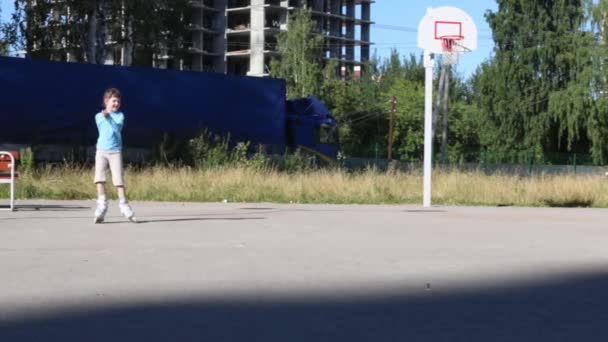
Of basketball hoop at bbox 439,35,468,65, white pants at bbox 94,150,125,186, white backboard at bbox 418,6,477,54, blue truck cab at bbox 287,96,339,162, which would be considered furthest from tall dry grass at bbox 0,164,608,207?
blue truck cab at bbox 287,96,339,162

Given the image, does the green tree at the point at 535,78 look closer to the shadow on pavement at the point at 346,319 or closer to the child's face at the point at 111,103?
the child's face at the point at 111,103

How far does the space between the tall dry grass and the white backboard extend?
10.5 ft

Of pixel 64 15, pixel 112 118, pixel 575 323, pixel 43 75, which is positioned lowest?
pixel 575 323

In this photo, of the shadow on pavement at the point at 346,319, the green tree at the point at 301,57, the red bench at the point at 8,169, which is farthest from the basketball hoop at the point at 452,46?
Result: the green tree at the point at 301,57

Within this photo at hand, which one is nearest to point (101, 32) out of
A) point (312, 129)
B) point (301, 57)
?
point (312, 129)

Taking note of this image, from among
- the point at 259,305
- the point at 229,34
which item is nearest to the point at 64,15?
the point at 259,305

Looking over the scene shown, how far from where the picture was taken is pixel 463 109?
7281cm

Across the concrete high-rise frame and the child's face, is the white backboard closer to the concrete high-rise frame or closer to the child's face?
the child's face

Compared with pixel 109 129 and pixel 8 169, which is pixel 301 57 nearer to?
pixel 8 169

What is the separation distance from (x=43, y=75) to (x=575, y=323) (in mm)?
20004

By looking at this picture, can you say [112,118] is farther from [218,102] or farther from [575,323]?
[218,102]

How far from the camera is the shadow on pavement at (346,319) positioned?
16.3 ft

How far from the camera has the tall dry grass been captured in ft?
56.0

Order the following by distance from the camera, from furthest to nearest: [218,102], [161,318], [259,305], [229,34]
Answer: [229,34] → [218,102] → [259,305] → [161,318]
